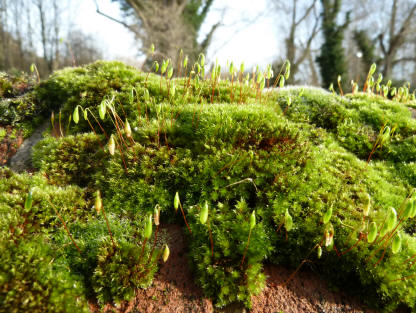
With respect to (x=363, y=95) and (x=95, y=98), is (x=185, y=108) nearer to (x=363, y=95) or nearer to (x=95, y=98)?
(x=95, y=98)

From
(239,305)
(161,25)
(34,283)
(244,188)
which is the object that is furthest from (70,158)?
(161,25)

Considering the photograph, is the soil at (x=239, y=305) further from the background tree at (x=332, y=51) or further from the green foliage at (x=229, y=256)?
the background tree at (x=332, y=51)

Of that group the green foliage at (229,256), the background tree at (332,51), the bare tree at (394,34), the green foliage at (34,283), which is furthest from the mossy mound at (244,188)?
the bare tree at (394,34)

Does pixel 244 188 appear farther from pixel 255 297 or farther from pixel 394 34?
pixel 394 34

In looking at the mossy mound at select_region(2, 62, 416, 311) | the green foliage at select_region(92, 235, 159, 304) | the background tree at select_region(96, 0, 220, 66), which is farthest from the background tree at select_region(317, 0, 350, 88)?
the green foliage at select_region(92, 235, 159, 304)

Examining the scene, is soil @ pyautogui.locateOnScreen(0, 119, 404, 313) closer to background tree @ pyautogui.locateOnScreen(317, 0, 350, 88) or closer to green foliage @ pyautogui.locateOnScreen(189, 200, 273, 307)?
green foliage @ pyautogui.locateOnScreen(189, 200, 273, 307)
